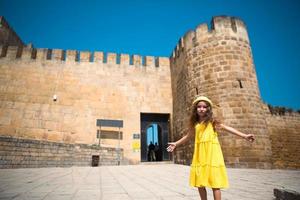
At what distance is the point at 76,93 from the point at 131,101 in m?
3.24

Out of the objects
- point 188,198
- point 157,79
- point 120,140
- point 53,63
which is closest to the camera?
point 188,198

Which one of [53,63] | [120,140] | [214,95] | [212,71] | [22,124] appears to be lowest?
[120,140]

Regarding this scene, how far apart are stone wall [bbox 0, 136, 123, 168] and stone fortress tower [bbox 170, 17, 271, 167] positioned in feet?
13.1

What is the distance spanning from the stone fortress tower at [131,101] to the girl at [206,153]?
6119 mm

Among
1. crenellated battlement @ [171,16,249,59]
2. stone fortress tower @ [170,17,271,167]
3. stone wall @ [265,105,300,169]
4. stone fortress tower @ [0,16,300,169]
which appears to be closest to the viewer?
stone fortress tower @ [170,17,271,167]

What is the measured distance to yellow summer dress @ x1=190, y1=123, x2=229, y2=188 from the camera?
6.19ft

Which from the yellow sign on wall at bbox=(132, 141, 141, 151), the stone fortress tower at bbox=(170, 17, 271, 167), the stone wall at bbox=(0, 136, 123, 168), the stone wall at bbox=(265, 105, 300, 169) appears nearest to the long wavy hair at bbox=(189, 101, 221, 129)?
the stone fortress tower at bbox=(170, 17, 271, 167)

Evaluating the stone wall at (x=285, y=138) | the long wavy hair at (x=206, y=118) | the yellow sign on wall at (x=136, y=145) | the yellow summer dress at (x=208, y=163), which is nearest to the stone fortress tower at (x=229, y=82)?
the yellow sign on wall at (x=136, y=145)

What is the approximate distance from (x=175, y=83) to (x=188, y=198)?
10.1 m

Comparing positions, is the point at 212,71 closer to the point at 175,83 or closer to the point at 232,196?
the point at 175,83

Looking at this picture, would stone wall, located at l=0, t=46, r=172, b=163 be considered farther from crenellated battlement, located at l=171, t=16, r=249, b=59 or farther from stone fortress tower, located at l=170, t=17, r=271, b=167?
crenellated battlement, located at l=171, t=16, r=249, b=59

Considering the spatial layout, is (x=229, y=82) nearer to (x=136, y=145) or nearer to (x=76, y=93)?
(x=136, y=145)

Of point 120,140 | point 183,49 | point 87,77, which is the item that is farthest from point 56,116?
point 183,49

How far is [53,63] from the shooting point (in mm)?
12359
